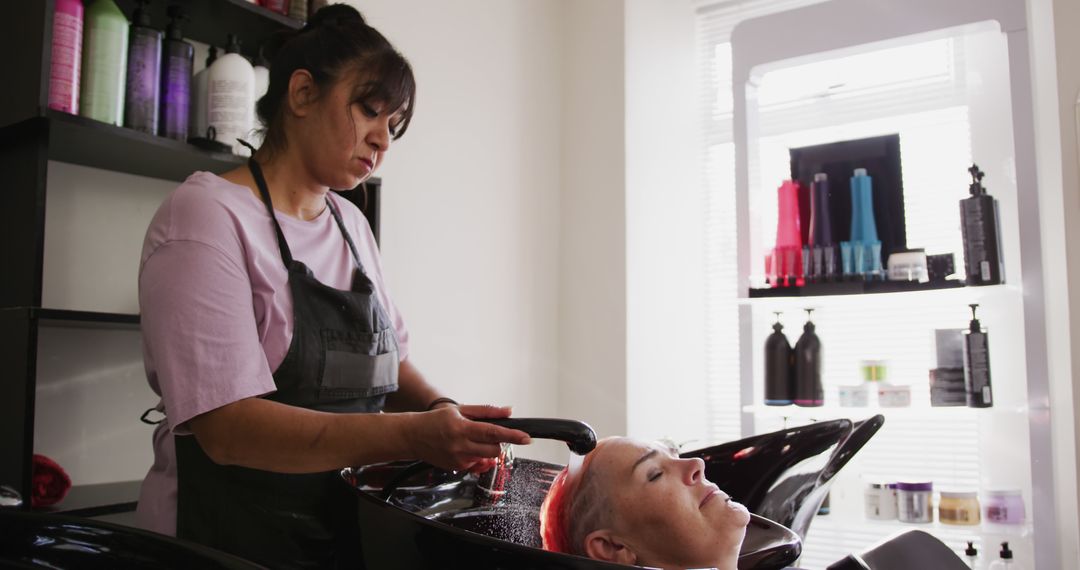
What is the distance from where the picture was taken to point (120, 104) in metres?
1.58

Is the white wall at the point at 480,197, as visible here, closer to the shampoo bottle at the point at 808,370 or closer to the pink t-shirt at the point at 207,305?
the shampoo bottle at the point at 808,370

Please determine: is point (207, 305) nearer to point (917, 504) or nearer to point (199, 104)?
point (199, 104)

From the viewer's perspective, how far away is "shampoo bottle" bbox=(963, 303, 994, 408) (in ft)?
8.49

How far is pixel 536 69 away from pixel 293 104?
2.20 metres

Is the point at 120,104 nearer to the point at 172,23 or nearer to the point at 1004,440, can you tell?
the point at 172,23

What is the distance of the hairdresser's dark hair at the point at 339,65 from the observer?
1.26 metres

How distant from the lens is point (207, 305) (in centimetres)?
99

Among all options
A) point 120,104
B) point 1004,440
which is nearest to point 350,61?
point 120,104

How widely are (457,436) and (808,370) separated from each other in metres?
2.29

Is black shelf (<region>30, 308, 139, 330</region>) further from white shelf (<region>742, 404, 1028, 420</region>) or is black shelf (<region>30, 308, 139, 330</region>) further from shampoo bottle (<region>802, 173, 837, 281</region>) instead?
shampoo bottle (<region>802, 173, 837, 281</region>)

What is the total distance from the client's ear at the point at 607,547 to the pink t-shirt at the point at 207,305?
439 millimetres

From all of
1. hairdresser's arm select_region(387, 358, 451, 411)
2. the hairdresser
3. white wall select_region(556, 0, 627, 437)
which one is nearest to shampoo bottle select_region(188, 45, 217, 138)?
the hairdresser

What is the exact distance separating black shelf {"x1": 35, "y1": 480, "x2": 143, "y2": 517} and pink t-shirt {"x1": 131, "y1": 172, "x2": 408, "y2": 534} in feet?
1.24

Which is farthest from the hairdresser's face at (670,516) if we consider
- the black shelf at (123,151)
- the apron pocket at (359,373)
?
the black shelf at (123,151)
